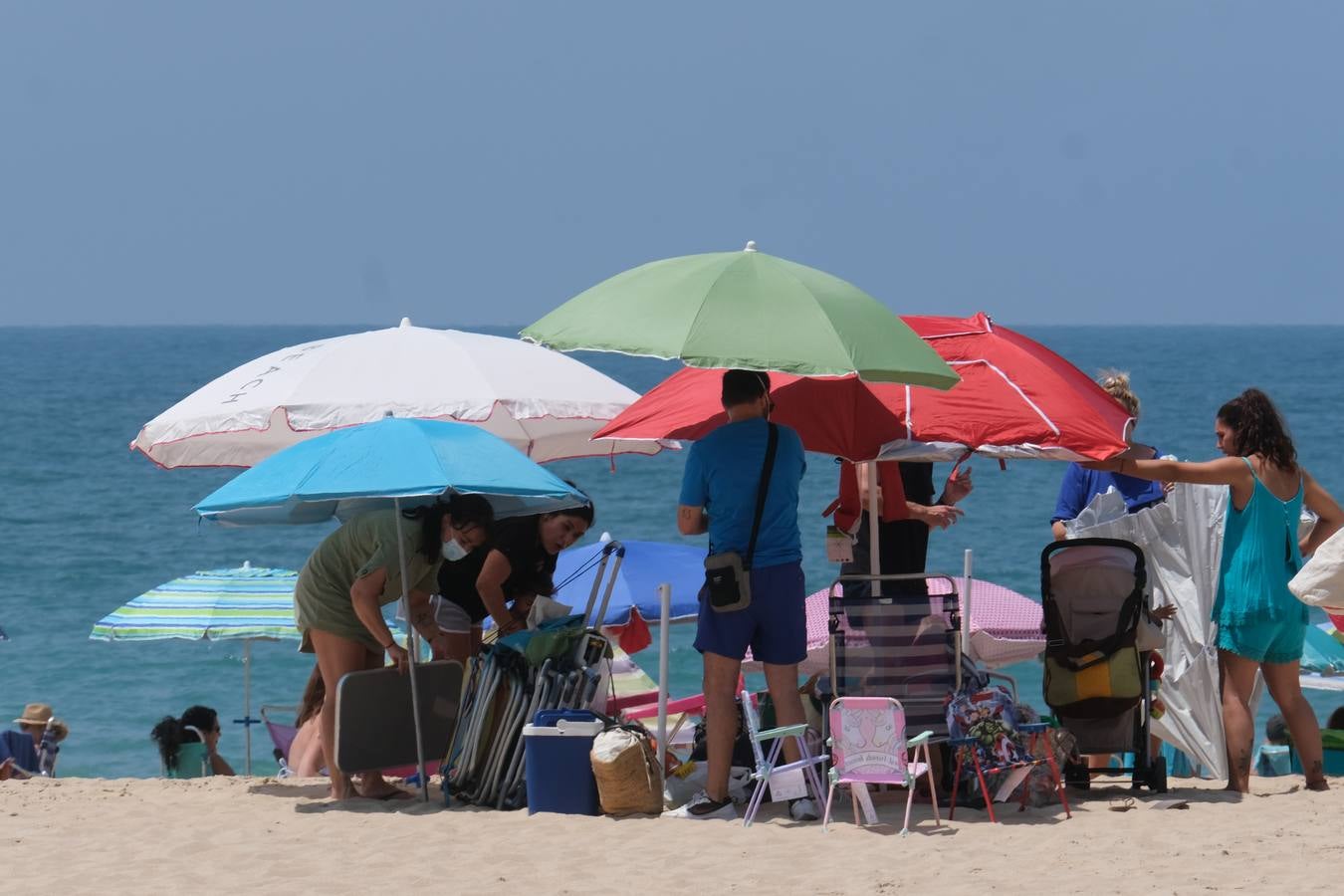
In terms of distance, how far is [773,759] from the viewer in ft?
20.4

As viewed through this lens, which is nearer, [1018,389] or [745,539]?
[745,539]

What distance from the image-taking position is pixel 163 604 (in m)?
10.1

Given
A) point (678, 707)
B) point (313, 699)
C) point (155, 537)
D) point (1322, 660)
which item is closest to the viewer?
point (313, 699)

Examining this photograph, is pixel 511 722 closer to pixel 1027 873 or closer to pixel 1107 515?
pixel 1027 873

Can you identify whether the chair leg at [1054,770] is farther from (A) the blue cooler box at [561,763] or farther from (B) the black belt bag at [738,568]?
(A) the blue cooler box at [561,763]

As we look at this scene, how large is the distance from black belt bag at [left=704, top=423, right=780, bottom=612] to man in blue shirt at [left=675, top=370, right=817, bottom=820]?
0.02m

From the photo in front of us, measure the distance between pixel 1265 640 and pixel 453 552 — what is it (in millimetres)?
3173

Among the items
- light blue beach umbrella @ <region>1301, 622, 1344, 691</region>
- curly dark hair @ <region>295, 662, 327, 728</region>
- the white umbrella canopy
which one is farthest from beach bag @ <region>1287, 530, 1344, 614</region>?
light blue beach umbrella @ <region>1301, 622, 1344, 691</region>

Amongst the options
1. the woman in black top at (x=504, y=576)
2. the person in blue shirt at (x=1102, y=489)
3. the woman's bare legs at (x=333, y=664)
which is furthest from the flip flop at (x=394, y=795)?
the person in blue shirt at (x=1102, y=489)

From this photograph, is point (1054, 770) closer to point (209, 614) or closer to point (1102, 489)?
point (1102, 489)

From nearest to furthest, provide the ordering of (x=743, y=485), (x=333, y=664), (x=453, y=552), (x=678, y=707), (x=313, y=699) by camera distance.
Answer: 1. (x=743, y=485)
2. (x=333, y=664)
3. (x=453, y=552)
4. (x=313, y=699)
5. (x=678, y=707)

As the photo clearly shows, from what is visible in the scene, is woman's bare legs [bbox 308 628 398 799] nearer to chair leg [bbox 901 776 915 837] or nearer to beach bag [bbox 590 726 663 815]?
beach bag [bbox 590 726 663 815]

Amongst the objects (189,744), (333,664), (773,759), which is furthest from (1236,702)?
(189,744)

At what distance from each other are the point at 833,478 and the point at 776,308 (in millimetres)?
31871
